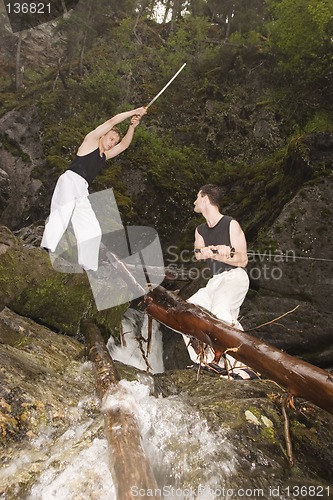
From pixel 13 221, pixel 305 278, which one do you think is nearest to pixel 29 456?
pixel 305 278

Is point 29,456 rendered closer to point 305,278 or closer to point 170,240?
point 305,278

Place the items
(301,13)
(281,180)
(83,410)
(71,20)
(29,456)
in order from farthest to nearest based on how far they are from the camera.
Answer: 1. (71,20)
2. (301,13)
3. (281,180)
4. (83,410)
5. (29,456)

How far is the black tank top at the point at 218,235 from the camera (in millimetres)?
4430

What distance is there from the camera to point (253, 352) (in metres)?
3.08

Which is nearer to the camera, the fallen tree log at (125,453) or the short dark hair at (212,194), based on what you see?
the fallen tree log at (125,453)

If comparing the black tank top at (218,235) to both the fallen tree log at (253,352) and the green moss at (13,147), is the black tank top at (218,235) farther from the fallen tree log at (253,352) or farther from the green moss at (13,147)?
the green moss at (13,147)

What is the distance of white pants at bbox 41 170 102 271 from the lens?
598cm

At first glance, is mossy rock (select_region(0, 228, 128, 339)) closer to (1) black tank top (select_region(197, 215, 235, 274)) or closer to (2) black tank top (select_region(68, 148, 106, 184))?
(2) black tank top (select_region(68, 148, 106, 184))

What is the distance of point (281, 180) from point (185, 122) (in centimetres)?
1034

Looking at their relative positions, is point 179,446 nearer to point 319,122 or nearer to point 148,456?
point 148,456

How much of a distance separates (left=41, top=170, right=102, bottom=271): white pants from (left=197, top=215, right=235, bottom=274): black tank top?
222cm

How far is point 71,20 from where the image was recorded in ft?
65.5

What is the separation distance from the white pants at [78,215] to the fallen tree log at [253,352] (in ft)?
6.98

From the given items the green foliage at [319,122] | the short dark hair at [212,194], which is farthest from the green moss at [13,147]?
the green foliage at [319,122]
